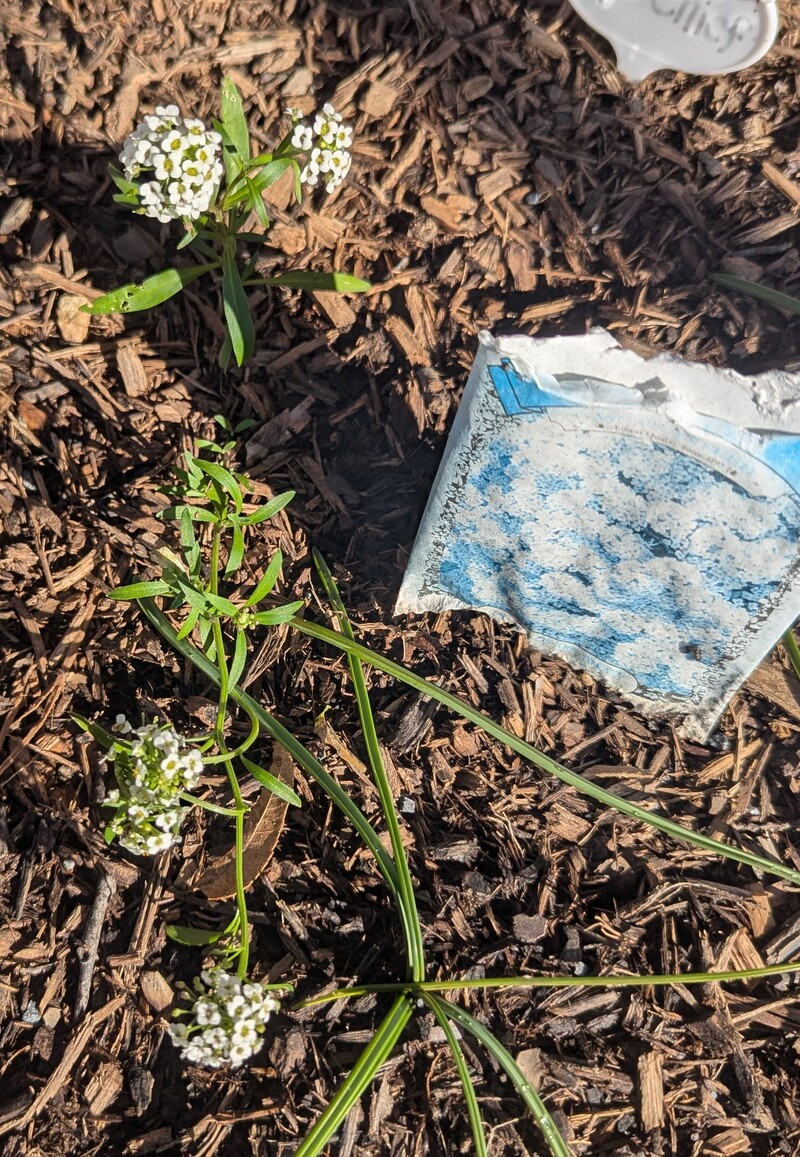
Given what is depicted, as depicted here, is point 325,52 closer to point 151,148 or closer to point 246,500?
point 151,148

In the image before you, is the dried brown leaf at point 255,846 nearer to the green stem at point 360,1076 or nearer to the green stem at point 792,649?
the green stem at point 360,1076

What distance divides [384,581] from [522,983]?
0.85 metres

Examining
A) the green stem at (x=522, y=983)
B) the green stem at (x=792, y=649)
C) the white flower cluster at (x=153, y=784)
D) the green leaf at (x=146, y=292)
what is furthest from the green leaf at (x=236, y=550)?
the green stem at (x=792, y=649)

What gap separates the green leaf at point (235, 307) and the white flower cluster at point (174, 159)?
0.26 metres

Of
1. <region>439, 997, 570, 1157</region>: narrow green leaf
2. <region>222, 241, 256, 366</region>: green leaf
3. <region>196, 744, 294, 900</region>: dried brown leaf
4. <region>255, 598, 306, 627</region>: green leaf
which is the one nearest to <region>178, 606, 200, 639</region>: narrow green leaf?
<region>255, 598, 306, 627</region>: green leaf

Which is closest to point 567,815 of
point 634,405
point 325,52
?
point 634,405

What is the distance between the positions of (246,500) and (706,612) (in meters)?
0.99

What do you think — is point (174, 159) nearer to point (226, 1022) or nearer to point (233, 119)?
point (233, 119)

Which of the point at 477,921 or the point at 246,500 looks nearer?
the point at 477,921

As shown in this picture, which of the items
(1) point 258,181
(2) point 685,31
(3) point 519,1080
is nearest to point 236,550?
(1) point 258,181

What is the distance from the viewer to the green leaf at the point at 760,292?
2.07 metres

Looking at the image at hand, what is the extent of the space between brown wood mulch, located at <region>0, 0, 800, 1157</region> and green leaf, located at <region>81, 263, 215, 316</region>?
0.16 metres

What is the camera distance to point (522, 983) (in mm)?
1675

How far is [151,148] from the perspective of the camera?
61.2 inches
